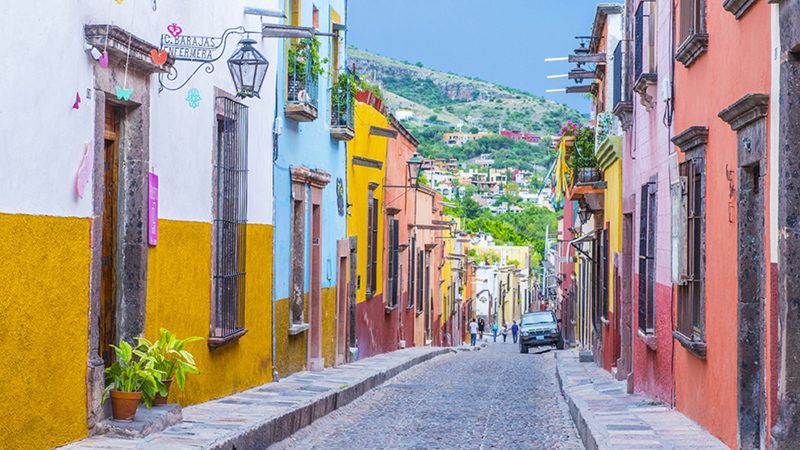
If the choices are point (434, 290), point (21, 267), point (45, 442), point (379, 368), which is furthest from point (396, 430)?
point (434, 290)

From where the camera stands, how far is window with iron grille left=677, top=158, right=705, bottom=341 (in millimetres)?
8914

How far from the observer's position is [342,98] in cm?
1659

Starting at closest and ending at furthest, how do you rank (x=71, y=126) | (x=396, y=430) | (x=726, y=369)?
(x=71, y=126)
(x=726, y=369)
(x=396, y=430)

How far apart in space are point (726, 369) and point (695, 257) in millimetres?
1587

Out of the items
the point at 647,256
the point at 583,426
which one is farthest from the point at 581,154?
the point at 583,426

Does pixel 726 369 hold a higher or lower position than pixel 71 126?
lower

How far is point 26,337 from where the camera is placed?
20.7ft

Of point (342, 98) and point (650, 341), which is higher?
Result: point (342, 98)

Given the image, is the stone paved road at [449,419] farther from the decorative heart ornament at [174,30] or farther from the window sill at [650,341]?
the decorative heart ornament at [174,30]

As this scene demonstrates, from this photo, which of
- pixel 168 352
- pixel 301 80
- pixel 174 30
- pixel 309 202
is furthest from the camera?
pixel 309 202

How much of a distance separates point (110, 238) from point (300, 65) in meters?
6.02

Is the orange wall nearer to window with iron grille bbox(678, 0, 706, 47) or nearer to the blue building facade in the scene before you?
window with iron grille bbox(678, 0, 706, 47)

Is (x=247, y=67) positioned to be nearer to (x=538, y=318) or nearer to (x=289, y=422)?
(x=289, y=422)

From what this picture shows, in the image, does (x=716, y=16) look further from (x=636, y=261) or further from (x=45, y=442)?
(x=45, y=442)
